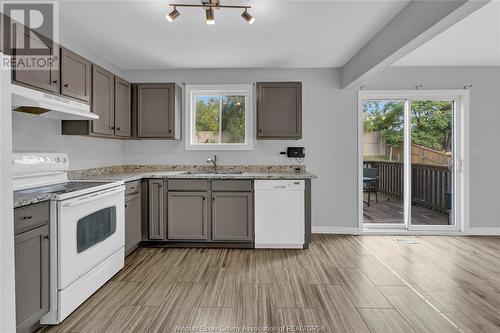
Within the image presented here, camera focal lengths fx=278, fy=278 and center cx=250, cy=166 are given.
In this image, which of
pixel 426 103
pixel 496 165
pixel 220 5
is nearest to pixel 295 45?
pixel 220 5

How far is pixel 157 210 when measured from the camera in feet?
11.7

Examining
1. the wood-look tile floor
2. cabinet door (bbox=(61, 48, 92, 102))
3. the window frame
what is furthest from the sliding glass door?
cabinet door (bbox=(61, 48, 92, 102))

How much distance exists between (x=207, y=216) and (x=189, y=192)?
380 millimetres

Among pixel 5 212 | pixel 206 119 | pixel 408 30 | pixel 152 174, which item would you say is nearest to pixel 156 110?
pixel 206 119

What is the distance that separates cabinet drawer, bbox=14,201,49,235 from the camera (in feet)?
5.55

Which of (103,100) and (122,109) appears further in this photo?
(122,109)

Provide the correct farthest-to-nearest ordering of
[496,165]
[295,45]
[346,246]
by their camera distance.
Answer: [496,165]
[346,246]
[295,45]

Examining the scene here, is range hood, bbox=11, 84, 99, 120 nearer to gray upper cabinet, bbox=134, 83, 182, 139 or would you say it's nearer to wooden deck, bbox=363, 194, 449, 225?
gray upper cabinet, bbox=134, 83, 182, 139

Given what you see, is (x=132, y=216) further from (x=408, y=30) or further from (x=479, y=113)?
(x=479, y=113)

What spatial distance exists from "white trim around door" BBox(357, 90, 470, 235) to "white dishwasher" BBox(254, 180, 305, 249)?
4.07 feet

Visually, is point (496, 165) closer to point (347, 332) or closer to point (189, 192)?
point (347, 332)

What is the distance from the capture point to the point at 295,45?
10.9 ft

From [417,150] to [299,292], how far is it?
10.2ft

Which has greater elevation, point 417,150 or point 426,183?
point 417,150
